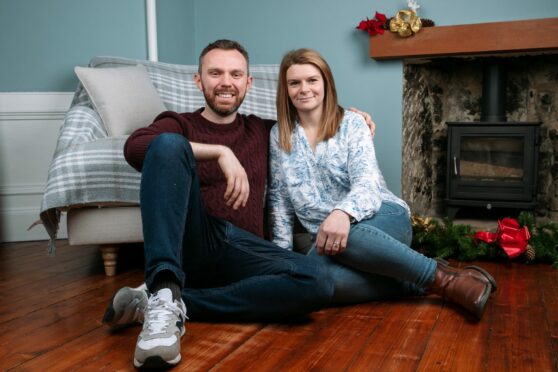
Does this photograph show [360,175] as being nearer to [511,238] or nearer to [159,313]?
[159,313]

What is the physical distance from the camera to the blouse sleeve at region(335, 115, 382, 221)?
157 cm

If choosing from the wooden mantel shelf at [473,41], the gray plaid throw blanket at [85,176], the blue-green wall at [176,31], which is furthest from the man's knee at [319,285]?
the blue-green wall at [176,31]

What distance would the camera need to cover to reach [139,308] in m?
1.43

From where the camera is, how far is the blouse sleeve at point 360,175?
1570 mm

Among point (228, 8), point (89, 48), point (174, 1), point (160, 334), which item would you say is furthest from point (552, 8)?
point (160, 334)

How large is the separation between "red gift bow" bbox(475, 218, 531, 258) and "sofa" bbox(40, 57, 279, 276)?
133cm

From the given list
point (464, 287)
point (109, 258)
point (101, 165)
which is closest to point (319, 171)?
point (464, 287)

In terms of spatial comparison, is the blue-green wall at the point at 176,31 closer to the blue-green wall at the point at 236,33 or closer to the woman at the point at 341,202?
the blue-green wall at the point at 236,33

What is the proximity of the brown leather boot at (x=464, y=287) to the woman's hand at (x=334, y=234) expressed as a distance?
0.30 meters

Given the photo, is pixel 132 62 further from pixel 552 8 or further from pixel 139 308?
pixel 552 8

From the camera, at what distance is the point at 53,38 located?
2.92 m

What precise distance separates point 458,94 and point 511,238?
135 centimetres

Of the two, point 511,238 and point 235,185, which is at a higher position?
point 235,185

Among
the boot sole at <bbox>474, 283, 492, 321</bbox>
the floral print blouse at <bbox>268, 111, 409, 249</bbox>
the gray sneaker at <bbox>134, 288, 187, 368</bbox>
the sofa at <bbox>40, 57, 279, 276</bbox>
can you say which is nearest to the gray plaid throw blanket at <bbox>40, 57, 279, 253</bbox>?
the sofa at <bbox>40, 57, 279, 276</bbox>
